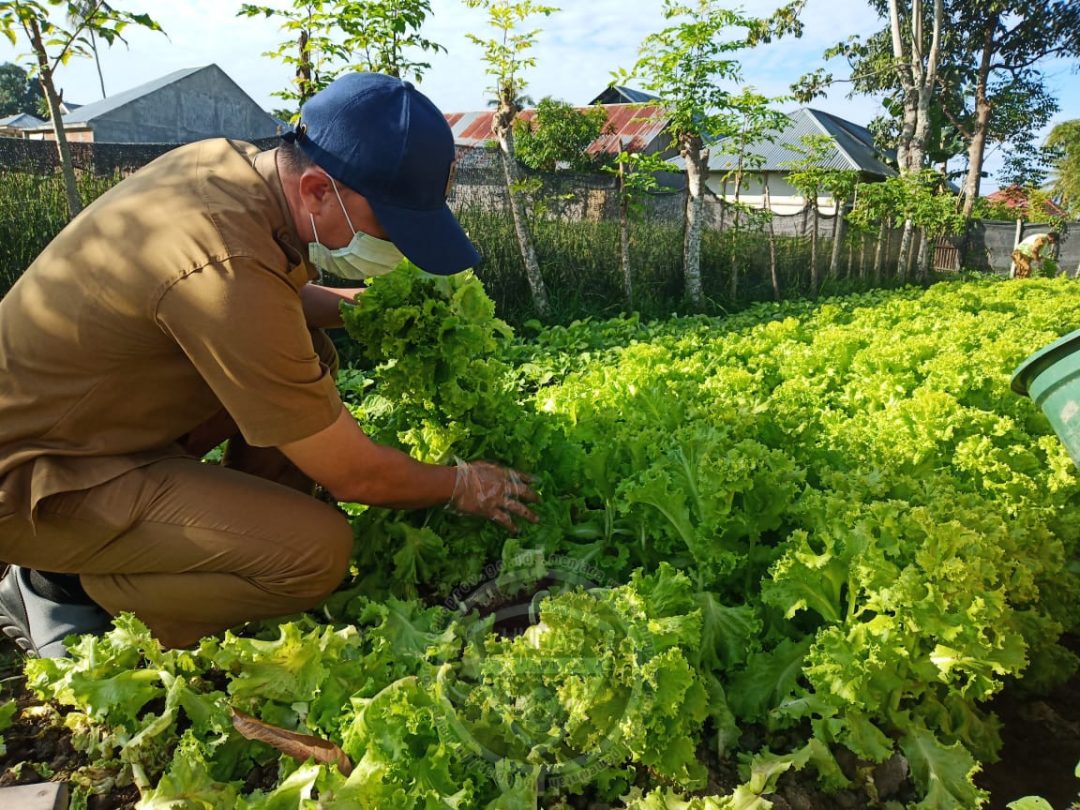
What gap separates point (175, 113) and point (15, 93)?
2544 inches

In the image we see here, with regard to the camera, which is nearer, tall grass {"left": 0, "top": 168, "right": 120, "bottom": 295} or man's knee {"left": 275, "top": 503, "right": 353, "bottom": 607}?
man's knee {"left": 275, "top": 503, "right": 353, "bottom": 607}

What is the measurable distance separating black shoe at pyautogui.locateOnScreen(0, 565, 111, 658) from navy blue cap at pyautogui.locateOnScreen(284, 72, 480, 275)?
1866mm

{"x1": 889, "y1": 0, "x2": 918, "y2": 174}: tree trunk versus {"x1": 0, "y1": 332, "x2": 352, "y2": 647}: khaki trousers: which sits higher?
{"x1": 889, "y1": 0, "x2": 918, "y2": 174}: tree trunk

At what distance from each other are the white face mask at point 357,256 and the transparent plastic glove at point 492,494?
2.75ft

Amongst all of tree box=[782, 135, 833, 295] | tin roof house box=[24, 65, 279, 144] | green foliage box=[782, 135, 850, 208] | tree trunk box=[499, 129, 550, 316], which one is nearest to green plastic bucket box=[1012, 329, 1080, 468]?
tree trunk box=[499, 129, 550, 316]

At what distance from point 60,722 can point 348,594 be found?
107 centimetres

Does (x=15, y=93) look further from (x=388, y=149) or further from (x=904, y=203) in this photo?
(x=388, y=149)

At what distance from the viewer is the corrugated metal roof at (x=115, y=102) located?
96.4 feet

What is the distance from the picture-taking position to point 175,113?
3375 centimetres

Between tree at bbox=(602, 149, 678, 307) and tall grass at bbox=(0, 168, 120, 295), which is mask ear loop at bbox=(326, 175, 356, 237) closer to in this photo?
tall grass at bbox=(0, 168, 120, 295)

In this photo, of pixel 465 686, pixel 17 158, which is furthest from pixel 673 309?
pixel 465 686

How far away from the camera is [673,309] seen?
39.7ft

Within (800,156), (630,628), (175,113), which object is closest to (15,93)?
(175,113)

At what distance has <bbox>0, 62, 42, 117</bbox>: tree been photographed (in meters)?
77.3
